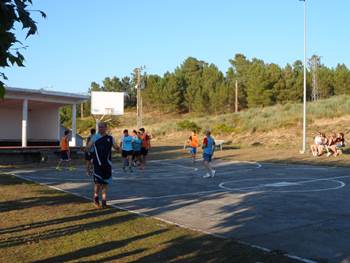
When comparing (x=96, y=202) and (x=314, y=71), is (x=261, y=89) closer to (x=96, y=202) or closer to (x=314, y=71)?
(x=314, y=71)

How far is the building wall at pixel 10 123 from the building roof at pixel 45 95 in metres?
4.55

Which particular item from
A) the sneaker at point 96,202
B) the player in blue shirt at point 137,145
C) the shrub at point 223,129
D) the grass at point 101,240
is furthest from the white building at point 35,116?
the shrub at point 223,129

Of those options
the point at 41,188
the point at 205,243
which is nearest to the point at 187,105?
the point at 41,188

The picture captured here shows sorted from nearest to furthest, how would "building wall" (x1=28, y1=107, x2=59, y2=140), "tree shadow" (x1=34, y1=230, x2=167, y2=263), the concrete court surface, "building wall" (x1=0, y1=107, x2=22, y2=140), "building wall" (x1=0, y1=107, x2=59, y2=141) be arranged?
1. "tree shadow" (x1=34, y1=230, x2=167, y2=263)
2. the concrete court surface
3. "building wall" (x1=0, y1=107, x2=22, y2=140)
4. "building wall" (x1=0, y1=107, x2=59, y2=141)
5. "building wall" (x1=28, y1=107, x2=59, y2=140)

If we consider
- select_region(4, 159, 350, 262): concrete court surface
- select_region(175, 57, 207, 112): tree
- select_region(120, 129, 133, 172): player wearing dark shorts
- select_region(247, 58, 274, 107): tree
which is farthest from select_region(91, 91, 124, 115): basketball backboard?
select_region(175, 57, 207, 112): tree

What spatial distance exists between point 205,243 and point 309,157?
19883 mm

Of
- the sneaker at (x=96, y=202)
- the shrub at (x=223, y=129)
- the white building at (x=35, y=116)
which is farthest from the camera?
the shrub at (x=223, y=129)

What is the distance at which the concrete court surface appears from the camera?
7.80m

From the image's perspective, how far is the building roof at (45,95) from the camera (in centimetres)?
2825

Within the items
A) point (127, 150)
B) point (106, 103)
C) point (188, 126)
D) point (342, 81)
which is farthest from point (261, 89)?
point (127, 150)

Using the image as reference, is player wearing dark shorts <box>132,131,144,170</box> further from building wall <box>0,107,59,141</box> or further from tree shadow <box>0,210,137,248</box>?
building wall <box>0,107,59,141</box>

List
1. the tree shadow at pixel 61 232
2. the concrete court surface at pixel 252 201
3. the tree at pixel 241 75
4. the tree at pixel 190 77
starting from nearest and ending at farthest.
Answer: the tree shadow at pixel 61 232, the concrete court surface at pixel 252 201, the tree at pixel 241 75, the tree at pixel 190 77

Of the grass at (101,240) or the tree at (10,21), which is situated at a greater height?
the tree at (10,21)

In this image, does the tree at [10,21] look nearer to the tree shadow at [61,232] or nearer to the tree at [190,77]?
the tree shadow at [61,232]
